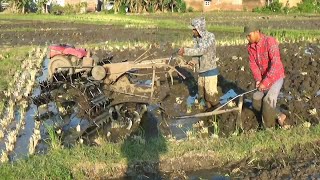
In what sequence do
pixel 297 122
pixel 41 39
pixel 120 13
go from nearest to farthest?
pixel 297 122
pixel 41 39
pixel 120 13

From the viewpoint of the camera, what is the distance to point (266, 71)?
6.29 m

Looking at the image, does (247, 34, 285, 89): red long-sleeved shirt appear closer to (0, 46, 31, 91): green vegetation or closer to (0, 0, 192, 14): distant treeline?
(0, 46, 31, 91): green vegetation

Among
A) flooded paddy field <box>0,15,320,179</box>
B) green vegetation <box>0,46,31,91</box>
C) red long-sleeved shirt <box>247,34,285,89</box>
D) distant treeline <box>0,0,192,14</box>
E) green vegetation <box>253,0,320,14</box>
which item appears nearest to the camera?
flooded paddy field <box>0,15,320,179</box>

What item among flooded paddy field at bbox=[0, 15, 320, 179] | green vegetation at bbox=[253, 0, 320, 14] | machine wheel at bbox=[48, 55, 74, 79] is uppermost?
green vegetation at bbox=[253, 0, 320, 14]

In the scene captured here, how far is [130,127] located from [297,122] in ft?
7.80

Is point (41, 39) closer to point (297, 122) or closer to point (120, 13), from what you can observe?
point (297, 122)

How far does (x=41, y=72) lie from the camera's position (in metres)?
11.7

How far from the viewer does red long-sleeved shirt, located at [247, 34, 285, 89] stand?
597cm

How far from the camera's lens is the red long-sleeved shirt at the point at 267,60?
5973 millimetres

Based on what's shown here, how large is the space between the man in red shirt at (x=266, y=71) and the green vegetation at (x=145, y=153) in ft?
2.04

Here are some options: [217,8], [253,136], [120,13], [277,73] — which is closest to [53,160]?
[253,136]

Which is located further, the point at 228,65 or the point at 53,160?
the point at 228,65

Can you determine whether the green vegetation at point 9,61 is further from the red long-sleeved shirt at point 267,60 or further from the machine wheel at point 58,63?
the red long-sleeved shirt at point 267,60

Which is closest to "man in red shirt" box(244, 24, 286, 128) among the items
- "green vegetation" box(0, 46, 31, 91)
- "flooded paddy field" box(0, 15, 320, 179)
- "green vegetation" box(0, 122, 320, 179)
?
"flooded paddy field" box(0, 15, 320, 179)
